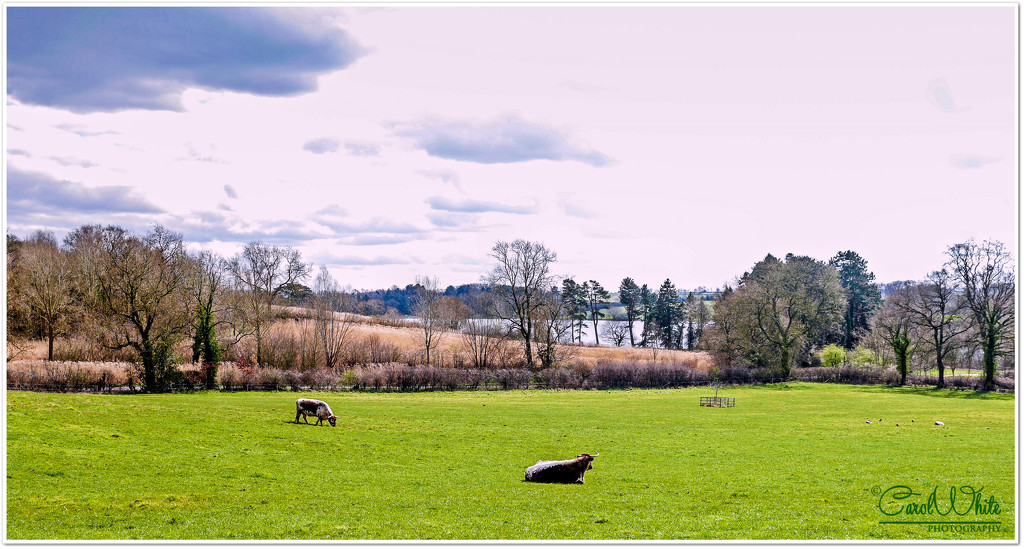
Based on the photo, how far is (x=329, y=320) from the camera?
296 feet

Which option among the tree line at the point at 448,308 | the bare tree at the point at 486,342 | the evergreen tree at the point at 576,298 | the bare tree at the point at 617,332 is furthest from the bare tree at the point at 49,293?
the bare tree at the point at 617,332

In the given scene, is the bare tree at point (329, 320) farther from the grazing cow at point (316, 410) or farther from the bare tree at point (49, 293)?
the grazing cow at point (316, 410)

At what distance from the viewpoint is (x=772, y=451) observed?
93.4 feet

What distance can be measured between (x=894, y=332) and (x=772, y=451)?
66.8 metres

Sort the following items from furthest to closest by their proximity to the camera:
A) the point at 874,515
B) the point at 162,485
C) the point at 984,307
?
the point at 984,307, the point at 162,485, the point at 874,515

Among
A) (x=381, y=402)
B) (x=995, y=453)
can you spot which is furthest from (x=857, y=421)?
(x=381, y=402)

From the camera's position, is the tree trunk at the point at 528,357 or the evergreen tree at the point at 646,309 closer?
the tree trunk at the point at 528,357

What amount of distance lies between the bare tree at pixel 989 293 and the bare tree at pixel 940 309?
1.45 meters

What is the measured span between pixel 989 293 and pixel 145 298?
290 feet

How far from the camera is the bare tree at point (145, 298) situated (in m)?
59.0

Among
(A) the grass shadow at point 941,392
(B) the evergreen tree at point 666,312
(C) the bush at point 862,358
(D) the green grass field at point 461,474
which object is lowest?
(A) the grass shadow at point 941,392

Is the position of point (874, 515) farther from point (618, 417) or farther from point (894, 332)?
point (894, 332)

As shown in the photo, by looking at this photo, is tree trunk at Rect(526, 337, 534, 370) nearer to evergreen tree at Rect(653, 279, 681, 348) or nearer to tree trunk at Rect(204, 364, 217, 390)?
tree trunk at Rect(204, 364, 217, 390)

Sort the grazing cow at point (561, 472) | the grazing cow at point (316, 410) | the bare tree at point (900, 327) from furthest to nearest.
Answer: the bare tree at point (900, 327) → the grazing cow at point (316, 410) → the grazing cow at point (561, 472)
